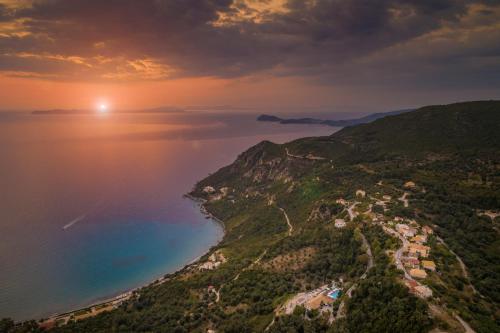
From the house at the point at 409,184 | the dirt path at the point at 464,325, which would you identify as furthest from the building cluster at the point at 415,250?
the house at the point at 409,184

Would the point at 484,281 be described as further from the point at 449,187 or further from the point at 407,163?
the point at 407,163

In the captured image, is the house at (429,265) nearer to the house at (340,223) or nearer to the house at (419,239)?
the house at (419,239)

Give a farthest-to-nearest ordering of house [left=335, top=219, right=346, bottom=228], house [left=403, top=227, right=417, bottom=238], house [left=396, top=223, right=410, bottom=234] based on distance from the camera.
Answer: house [left=335, top=219, right=346, bottom=228] < house [left=396, top=223, right=410, bottom=234] < house [left=403, top=227, right=417, bottom=238]

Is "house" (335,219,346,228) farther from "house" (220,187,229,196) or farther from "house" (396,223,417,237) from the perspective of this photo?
"house" (220,187,229,196)

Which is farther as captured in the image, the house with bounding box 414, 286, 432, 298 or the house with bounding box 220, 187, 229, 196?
the house with bounding box 220, 187, 229, 196

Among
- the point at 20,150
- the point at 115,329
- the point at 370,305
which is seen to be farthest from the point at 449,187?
the point at 20,150

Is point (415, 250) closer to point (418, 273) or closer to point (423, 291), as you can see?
point (418, 273)

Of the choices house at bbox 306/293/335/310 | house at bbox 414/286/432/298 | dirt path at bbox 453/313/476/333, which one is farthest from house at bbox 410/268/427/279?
house at bbox 306/293/335/310
